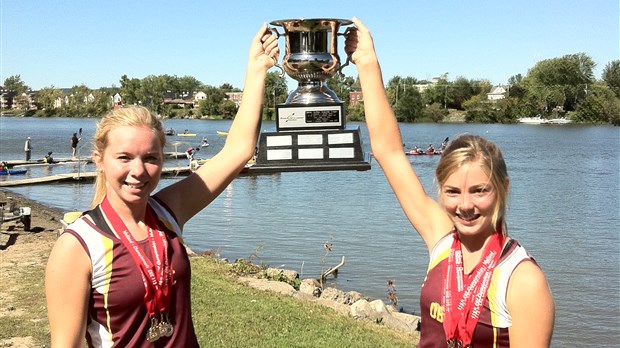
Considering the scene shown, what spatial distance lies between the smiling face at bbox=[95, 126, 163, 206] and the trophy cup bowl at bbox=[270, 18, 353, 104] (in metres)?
2.38

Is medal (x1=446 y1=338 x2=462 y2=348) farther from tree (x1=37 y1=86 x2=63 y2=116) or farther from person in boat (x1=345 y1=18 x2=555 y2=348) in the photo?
tree (x1=37 y1=86 x2=63 y2=116)

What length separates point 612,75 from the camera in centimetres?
13600

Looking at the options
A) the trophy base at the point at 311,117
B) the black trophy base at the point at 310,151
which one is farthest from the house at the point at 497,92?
the black trophy base at the point at 310,151

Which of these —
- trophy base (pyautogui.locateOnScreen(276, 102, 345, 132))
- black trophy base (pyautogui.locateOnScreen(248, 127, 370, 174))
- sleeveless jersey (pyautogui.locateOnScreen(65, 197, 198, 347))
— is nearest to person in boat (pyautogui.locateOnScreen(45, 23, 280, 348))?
sleeveless jersey (pyautogui.locateOnScreen(65, 197, 198, 347))

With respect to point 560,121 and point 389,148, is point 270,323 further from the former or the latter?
point 560,121

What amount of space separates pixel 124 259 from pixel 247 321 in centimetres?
653

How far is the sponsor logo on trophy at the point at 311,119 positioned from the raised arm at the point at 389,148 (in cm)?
112

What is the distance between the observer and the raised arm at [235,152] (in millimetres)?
3196

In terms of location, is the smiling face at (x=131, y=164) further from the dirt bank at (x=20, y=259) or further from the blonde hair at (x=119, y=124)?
the dirt bank at (x=20, y=259)

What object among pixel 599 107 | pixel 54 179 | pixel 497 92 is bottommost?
pixel 54 179

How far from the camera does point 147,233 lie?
2.84 meters

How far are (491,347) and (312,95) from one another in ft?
9.56

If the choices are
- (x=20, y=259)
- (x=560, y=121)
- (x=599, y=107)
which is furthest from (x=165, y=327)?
(x=599, y=107)

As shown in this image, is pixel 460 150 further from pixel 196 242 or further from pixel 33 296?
pixel 196 242
